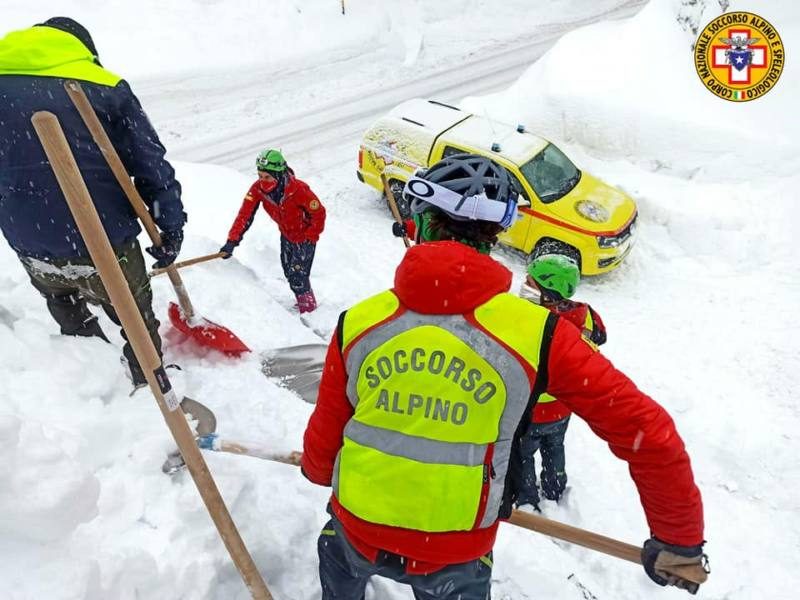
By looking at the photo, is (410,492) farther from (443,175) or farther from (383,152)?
(383,152)

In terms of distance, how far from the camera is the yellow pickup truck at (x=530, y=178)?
7.45m

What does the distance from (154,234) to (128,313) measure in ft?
5.32

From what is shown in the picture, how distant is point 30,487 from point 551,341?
6.18 feet

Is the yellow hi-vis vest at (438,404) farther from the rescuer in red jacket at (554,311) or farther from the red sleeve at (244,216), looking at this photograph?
the red sleeve at (244,216)

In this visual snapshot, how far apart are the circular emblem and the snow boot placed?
8.01 meters

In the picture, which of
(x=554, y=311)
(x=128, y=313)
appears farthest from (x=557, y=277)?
(x=128, y=313)

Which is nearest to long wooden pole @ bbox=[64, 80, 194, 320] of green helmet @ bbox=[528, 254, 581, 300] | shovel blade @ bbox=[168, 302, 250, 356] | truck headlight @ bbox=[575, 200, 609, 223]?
shovel blade @ bbox=[168, 302, 250, 356]

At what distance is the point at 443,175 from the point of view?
2045mm

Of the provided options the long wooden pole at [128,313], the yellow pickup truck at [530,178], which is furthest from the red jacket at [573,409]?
the yellow pickup truck at [530,178]

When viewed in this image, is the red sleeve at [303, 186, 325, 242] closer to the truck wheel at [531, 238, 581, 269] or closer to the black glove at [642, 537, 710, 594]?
the truck wheel at [531, 238, 581, 269]

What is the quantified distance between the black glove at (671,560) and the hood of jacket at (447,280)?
3.21ft

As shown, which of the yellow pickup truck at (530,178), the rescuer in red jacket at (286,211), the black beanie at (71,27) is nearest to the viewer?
the black beanie at (71,27)

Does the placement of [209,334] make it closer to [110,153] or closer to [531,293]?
[110,153]

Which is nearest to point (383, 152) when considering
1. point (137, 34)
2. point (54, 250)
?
point (54, 250)
